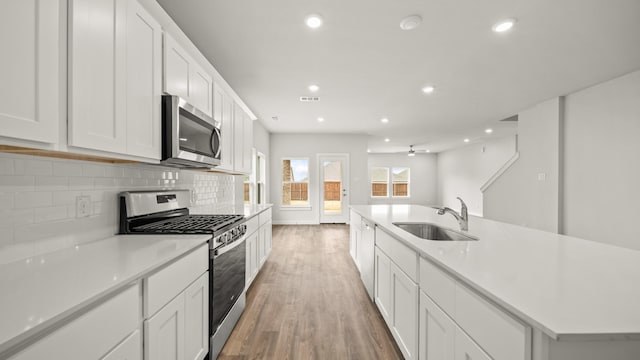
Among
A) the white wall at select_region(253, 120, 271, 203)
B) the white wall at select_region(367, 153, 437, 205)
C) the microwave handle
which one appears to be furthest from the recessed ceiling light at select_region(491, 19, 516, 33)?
the white wall at select_region(367, 153, 437, 205)

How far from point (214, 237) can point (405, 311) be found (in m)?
1.29

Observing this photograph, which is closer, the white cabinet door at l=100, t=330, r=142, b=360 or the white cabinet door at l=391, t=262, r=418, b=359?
the white cabinet door at l=100, t=330, r=142, b=360

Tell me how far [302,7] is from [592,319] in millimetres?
2395

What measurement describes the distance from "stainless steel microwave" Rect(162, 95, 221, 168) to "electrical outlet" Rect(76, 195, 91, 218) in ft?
1.47

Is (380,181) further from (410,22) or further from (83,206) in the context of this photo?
(83,206)

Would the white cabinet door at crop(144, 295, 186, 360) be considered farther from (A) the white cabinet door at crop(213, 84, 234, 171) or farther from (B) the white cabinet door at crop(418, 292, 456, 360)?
(A) the white cabinet door at crop(213, 84, 234, 171)

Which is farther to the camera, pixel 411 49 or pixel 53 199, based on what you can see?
pixel 411 49

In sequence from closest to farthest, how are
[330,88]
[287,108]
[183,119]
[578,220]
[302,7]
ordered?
[183,119] < [302,7] < [330,88] < [578,220] < [287,108]

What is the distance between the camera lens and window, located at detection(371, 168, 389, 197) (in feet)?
38.5

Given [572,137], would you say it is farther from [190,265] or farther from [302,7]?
[190,265]

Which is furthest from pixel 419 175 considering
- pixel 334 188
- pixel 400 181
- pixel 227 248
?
pixel 227 248

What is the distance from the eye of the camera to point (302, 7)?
6.85 ft

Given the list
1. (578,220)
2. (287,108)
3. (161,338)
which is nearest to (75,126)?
(161,338)

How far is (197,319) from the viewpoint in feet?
4.99
